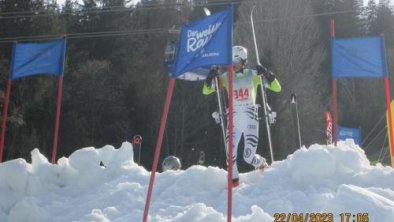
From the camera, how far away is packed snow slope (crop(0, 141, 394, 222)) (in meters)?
6.85

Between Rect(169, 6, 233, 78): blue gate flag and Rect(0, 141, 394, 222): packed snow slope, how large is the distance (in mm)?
1854

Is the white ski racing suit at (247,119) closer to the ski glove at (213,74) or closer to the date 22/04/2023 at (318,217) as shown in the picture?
the ski glove at (213,74)

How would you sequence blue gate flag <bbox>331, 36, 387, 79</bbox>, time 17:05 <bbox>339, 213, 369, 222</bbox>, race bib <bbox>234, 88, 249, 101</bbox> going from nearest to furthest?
time 17:05 <bbox>339, 213, 369, 222</bbox> < race bib <bbox>234, 88, 249, 101</bbox> < blue gate flag <bbox>331, 36, 387, 79</bbox>

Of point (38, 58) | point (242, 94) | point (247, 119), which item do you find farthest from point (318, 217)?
point (38, 58)

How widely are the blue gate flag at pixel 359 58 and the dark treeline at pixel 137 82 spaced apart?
1889cm

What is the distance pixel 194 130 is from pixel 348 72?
2423 centimetres

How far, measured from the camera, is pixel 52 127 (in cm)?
3234

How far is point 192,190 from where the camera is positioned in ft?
27.8

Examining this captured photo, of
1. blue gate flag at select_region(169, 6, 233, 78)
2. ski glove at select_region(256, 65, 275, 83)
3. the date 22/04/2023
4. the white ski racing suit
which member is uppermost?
blue gate flag at select_region(169, 6, 233, 78)

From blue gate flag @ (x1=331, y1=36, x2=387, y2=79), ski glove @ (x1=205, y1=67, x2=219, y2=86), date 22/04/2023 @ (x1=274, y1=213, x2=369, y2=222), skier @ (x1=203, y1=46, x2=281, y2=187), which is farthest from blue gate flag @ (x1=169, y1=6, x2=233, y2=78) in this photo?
blue gate flag @ (x1=331, y1=36, x2=387, y2=79)

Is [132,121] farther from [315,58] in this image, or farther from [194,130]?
[315,58]

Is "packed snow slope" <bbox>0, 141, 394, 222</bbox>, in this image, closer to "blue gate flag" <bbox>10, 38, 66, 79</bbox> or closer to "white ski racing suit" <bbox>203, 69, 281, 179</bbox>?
"white ski racing suit" <bbox>203, 69, 281, 179</bbox>

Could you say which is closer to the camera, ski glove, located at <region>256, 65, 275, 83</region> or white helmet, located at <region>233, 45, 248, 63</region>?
ski glove, located at <region>256, 65, 275, 83</region>

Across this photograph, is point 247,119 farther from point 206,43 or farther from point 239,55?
point 206,43
